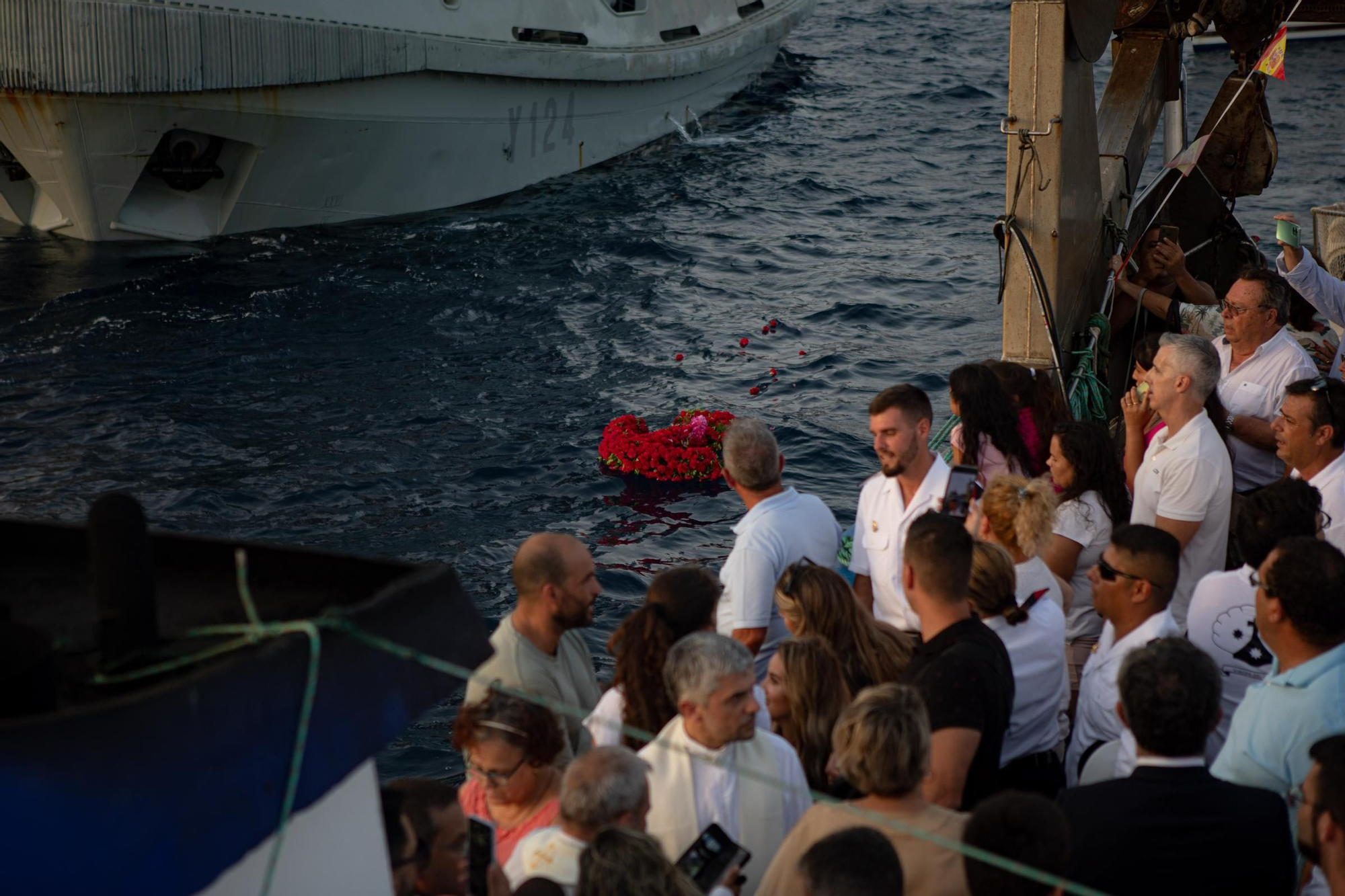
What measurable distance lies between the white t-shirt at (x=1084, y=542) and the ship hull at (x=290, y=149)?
12428 millimetres

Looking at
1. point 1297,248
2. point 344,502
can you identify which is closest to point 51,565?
point 1297,248

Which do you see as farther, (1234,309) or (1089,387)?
(1089,387)

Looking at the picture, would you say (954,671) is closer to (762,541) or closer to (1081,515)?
(762,541)

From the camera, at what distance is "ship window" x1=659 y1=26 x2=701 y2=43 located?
69.9 ft

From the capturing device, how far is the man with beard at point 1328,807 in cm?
307

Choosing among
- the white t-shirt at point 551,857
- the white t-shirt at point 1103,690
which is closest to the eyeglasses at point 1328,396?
the white t-shirt at point 1103,690

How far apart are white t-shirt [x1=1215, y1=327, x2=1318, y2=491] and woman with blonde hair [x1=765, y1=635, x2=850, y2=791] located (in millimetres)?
3356

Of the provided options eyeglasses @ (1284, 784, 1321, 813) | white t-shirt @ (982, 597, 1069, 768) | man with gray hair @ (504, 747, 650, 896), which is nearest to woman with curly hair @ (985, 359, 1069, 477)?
white t-shirt @ (982, 597, 1069, 768)

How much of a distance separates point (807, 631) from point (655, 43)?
1774 centimetres

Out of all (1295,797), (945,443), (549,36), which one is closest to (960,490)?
(1295,797)

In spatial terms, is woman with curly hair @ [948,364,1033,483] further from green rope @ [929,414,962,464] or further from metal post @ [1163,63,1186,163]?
metal post @ [1163,63,1186,163]

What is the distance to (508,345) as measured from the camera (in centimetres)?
1391

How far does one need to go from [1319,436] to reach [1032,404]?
4.02 feet

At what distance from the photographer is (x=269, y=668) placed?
92.0 inches
